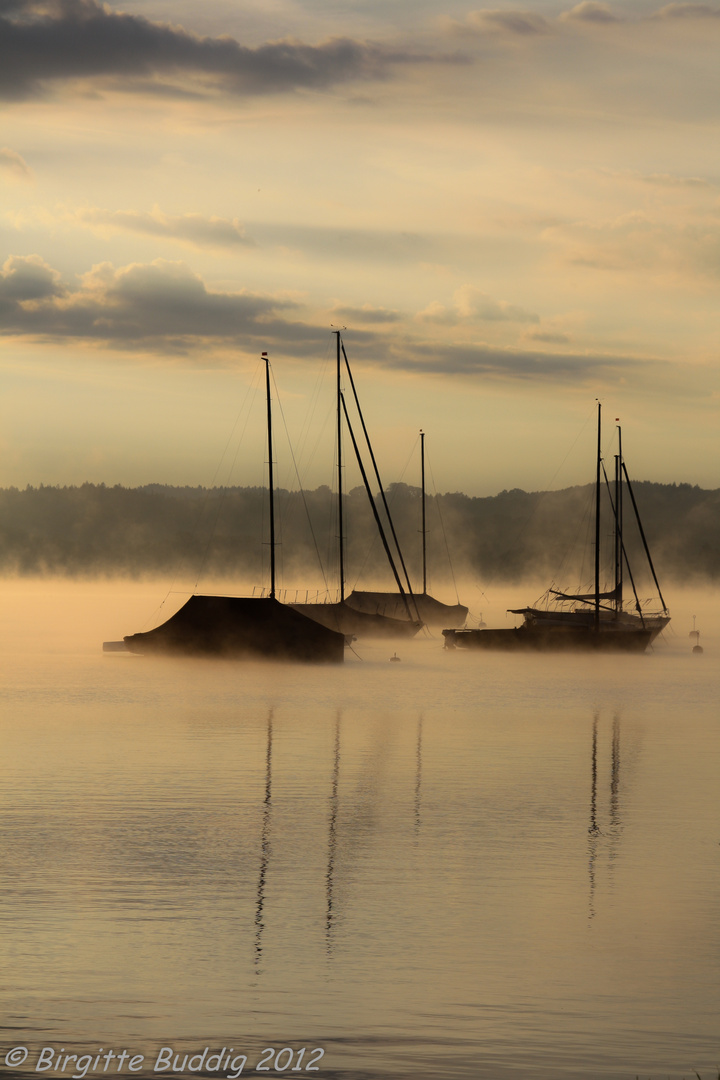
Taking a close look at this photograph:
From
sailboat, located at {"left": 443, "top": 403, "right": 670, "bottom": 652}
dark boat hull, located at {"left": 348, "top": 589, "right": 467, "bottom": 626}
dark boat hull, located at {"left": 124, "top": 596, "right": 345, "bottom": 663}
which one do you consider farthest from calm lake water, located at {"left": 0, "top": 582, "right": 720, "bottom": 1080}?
dark boat hull, located at {"left": 348, "top": 589, "right": 467, "bottom": 626}

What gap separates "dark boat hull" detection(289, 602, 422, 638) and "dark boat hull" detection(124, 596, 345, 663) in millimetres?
11321

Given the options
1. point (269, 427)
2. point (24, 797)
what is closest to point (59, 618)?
point (269, 427)

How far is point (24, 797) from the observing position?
24.6 m

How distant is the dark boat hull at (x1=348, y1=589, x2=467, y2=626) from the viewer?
92.6m

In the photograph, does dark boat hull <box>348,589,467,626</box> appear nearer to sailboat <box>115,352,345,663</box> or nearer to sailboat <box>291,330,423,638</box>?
sailboat <box>291,330,423,638</box>

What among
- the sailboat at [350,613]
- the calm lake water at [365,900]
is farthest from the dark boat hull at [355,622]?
the calm lake water at [365,900]

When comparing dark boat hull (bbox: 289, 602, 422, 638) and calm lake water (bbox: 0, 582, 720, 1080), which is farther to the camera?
dark boat hull (bbox: 289, 602, 422, 638)

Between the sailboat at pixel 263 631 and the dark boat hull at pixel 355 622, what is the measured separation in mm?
11485

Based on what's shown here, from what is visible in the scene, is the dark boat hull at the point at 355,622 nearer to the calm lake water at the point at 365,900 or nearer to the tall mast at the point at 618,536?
the tall mast at the point at 618,536

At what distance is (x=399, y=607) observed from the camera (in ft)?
311

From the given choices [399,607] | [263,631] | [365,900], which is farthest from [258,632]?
→ [365,900]

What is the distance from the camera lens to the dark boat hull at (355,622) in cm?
8175

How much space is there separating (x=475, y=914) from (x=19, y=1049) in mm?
6521

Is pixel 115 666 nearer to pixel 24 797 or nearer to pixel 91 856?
pixel 24 797
